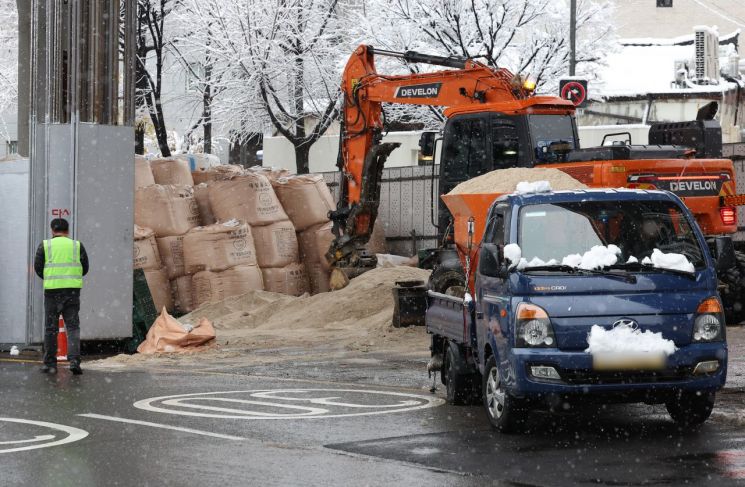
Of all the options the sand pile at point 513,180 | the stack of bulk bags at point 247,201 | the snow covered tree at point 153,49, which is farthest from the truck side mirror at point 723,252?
the snow covered tree at point 153,49

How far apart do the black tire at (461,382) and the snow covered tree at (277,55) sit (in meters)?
24.2

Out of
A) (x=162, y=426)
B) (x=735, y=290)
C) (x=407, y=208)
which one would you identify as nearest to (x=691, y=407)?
(x=162, y=426)

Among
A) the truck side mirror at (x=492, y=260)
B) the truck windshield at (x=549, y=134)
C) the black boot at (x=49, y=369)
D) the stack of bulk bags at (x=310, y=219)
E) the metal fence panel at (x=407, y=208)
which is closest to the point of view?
→ the truck side mirror at (x=492, y=260)

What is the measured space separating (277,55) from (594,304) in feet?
90.3

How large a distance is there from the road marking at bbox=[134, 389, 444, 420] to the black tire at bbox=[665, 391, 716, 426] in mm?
2203

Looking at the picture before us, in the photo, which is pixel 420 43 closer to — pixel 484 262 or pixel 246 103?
pixel 246 103

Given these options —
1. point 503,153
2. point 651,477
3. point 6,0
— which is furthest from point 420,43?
point 651,477

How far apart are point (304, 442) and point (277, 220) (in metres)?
15.0

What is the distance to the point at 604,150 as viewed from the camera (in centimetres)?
1675

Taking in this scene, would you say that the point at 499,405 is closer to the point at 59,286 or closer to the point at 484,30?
the point at 59,286

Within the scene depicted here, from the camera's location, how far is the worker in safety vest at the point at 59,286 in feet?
48.6

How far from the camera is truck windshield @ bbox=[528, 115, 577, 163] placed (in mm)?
17781

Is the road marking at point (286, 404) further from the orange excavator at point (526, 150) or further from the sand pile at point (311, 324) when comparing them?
the orange excavator at point (526, 150)

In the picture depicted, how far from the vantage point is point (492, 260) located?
9.72 metres
